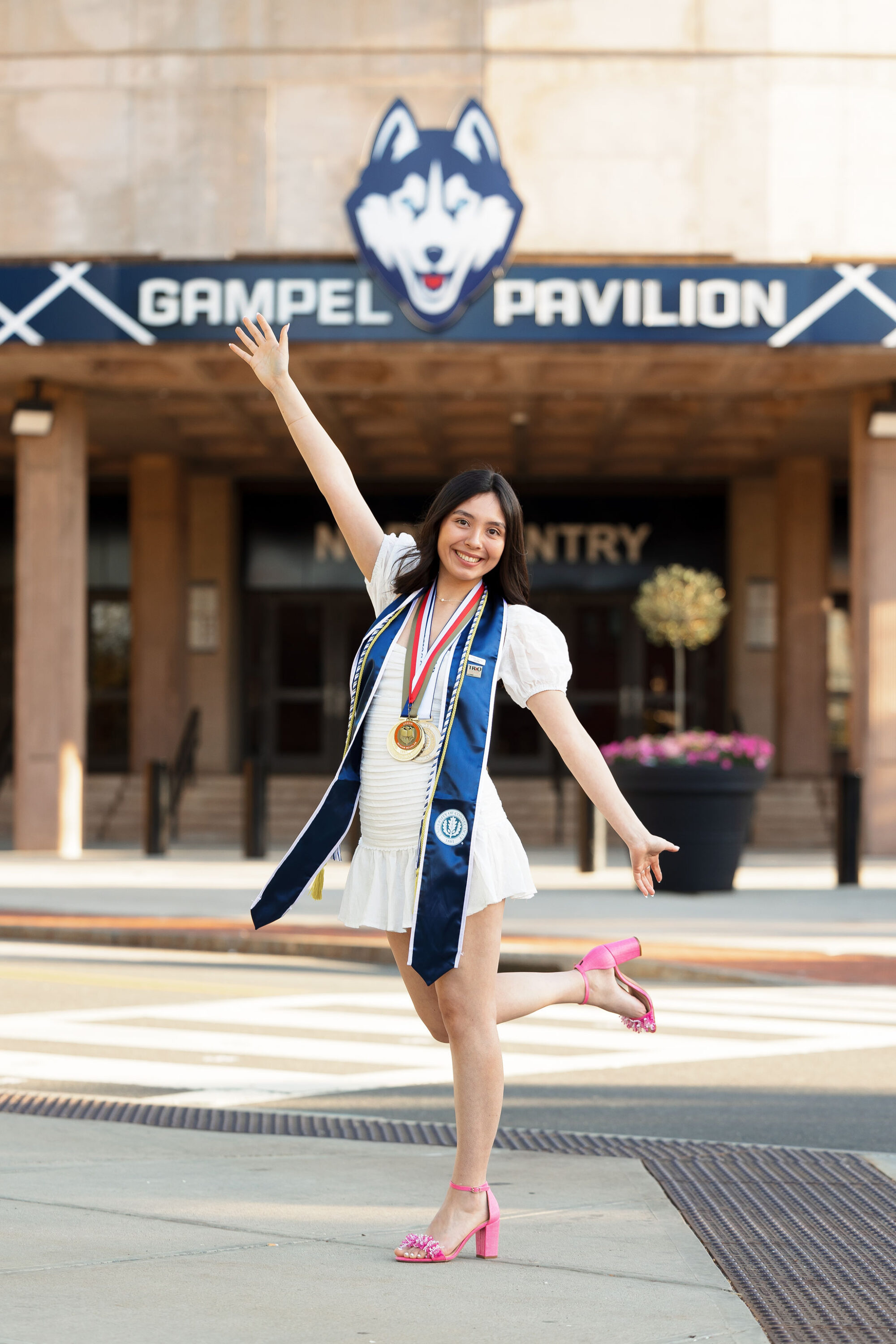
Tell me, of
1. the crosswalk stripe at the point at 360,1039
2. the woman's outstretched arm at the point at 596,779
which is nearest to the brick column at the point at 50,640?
the crosswalk stripe at the point at 360,1039

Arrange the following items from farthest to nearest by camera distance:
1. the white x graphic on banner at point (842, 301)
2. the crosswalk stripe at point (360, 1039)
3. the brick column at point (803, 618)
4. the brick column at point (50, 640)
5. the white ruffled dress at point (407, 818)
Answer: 1. the brick column at point (803, 618)
2. the brick column at point (50, 640)
3. the white x graphic on banner at point (842, 301)
4. the crosswalk stripe at point (360, 1039)
5. the white ruffled dress at point (407, 818)

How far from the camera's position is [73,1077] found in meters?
7.50

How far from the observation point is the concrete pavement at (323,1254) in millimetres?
3715

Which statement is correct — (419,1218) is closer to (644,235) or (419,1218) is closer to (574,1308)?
(574,1308)

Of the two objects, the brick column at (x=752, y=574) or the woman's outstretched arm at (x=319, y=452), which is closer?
the woman's outstretched arm at (x=319, y=452)

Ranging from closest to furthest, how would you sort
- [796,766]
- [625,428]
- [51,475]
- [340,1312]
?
1. [340,1312]
2. [51,475]
3. [625,428]
4. [796,766]

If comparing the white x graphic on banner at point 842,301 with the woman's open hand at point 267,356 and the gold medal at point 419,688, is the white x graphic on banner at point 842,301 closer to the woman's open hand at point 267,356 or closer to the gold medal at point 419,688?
the woman's open hand at point 267,356

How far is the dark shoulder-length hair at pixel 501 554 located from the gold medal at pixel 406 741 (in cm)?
45

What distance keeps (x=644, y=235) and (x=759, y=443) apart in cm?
788

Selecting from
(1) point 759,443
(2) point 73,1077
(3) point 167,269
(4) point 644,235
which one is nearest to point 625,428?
(1) point 759,443

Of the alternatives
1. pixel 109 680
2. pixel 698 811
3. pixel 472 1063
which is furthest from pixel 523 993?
pixel 109 680

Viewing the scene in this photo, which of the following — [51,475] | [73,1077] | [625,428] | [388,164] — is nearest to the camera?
[73,1077]

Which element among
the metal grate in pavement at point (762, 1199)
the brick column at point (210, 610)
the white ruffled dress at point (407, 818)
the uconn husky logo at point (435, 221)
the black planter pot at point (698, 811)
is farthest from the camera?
the brick column at point (210, 610)

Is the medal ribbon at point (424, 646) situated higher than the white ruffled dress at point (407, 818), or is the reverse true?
the medal ribbon at point (424, 646)
